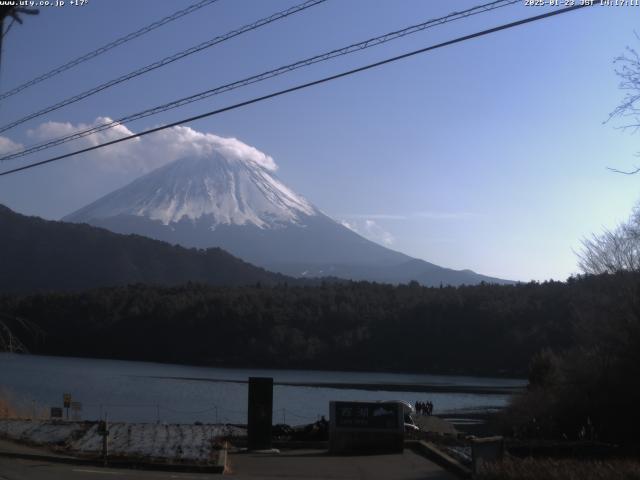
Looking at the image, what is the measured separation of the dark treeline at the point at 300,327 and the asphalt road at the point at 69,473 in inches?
2987

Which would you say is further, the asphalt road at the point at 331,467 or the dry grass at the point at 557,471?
the asphalt road at the point at 331,467

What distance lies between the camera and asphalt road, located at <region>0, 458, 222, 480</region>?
14.6 m

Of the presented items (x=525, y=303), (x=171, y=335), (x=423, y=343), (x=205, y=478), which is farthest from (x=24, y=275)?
(x=205, y=478)

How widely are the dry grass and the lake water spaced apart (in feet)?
72.4

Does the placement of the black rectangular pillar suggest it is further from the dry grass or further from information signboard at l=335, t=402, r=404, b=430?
the dry grass

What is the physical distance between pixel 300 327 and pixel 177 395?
5659 centimetres

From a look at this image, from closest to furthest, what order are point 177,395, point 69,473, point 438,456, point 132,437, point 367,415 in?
1. point 69,473
2. point 438,456
3. point 367,415
4. point 132,437
5. point 177,395

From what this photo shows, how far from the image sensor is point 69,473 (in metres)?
15.1

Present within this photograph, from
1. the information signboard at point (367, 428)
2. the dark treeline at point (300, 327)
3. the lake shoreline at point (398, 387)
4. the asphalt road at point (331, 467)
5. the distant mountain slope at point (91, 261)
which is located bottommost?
the asphalt road at point (331, 467)

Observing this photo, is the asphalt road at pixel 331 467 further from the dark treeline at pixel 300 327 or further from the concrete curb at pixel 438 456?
the dark treeline at pixel 300 327

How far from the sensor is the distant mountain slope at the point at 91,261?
150375 millimetres

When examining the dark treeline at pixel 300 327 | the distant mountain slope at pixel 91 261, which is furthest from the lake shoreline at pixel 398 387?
the distant mountain slope at pixel 91 261

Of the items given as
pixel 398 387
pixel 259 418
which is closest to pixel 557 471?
pixel 259 418

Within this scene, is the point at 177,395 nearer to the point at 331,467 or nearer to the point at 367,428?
the point at 367,428
